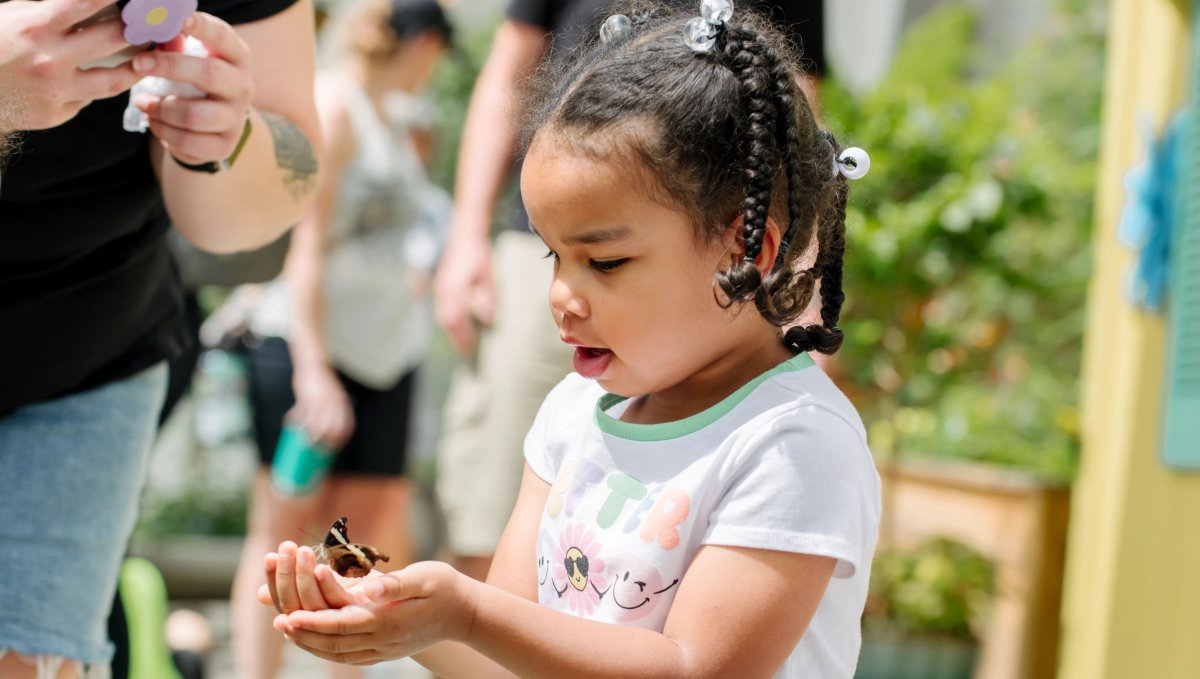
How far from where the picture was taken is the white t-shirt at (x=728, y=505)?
1.35 meters

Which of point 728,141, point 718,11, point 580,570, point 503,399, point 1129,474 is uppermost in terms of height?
point 718,11

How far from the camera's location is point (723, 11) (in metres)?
1.49

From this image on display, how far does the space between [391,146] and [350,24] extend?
0.50 metres

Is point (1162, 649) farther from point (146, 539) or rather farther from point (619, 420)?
point (146, 539)

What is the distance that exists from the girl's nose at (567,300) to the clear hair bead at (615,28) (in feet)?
1.10

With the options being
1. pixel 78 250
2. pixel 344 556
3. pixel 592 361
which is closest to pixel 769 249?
pixel 592 361

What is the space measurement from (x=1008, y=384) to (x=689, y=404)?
5.37 m

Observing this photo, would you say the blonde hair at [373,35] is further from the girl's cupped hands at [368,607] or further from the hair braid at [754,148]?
the girl's cupped hands at [368,607]

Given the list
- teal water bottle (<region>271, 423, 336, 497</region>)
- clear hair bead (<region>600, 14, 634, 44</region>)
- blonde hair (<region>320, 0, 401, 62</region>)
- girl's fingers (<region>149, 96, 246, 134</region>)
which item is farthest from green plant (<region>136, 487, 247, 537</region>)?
clear hair bead (<region>600, 14, 634, 44</region>)

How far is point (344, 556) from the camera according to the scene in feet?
4.32

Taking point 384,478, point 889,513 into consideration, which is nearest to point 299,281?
point 384,478

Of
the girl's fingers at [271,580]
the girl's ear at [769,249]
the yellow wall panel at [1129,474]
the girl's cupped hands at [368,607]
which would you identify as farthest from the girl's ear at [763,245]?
the yellow wall panel at [1129,474]

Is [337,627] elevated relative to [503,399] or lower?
elevated

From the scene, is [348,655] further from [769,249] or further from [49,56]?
[49,56]
